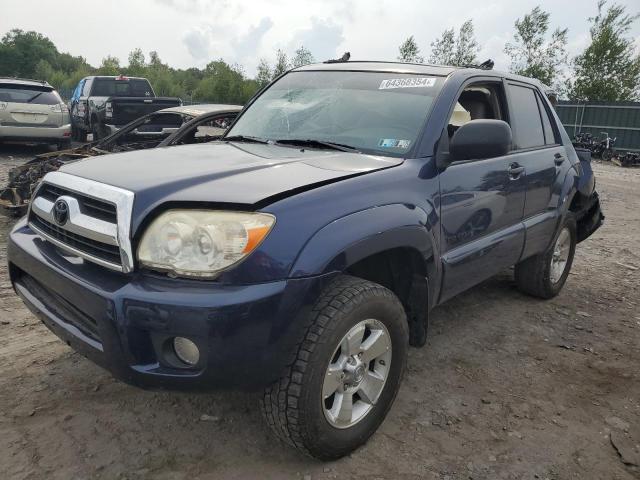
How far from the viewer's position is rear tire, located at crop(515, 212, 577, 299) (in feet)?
13.7

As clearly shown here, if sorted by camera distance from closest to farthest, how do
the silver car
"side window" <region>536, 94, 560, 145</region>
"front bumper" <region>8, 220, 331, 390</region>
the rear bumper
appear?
"front bumper" <region>8, 220, 331, 390</region> < "side window" <region>536, 94, 560, 145</region> < the rear bumper < the silver car

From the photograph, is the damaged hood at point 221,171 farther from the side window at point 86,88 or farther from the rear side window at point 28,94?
the side window at point 86,88

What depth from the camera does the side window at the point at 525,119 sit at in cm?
367

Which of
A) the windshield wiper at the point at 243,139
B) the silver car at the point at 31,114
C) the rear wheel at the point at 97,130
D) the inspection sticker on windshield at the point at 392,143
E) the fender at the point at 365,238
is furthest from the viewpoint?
the rear wheel at the point at 97,130

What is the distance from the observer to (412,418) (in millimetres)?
2684

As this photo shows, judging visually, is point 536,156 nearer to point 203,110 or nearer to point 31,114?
point 203,110

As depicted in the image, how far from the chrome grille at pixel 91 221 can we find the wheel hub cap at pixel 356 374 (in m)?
0.93

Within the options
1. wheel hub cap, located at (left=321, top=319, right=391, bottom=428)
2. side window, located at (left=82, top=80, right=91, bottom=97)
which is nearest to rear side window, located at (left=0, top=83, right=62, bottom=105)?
side window, located at (left=82, top=80, right=91, bottom=97)

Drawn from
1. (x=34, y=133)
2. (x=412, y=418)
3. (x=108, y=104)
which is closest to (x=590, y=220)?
(x=412, y=418)

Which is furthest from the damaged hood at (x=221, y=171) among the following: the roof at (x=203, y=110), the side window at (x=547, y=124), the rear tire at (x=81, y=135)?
the rear tire at (x=81, y=135)

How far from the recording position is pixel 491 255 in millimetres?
3219

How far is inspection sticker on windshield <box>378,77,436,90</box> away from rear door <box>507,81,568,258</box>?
858mm

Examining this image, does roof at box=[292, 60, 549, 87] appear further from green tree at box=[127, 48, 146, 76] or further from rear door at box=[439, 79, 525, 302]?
green tree at box=[127, 48, 146, 76]

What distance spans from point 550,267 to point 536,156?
3.42 ft
